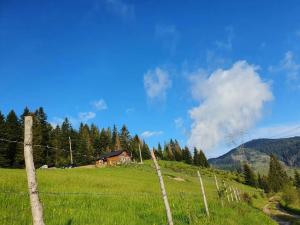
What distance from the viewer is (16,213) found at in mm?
15586

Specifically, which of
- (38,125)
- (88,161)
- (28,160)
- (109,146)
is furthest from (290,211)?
(109,146)

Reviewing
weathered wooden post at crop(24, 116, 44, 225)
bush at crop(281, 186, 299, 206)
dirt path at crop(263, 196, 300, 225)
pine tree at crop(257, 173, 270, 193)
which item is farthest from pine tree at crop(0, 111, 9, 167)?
pine tree at crop(257, 173, 270, 193)

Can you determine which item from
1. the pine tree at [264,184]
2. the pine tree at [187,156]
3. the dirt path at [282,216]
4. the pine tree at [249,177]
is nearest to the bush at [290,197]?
the dirt path at [282,216]

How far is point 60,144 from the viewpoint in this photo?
110 metres

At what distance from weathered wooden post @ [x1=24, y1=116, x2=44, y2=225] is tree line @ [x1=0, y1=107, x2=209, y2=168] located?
2710cm

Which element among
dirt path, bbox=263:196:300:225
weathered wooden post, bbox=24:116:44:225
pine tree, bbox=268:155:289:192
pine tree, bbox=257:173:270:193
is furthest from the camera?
pine tree, bbox=257:173:270:193

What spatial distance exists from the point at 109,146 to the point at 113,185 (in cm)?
10734

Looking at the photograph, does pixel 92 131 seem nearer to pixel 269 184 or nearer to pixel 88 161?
pixel 88 161

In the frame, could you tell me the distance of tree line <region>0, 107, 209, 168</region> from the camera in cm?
8188

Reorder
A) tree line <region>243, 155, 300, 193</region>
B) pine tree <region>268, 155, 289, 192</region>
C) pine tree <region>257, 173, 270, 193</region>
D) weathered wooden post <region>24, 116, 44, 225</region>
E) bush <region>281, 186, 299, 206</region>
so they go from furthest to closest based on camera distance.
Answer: pine tree <region>257, 173, 270, 193</region> → tree line <region>243, 155, 300, 193</region> → pine tree <region>268, 155, 289, 192</region> → bush <region>281, 186, 299, 206</region> → weathered wooden post <region>24, 116, 44, 225</region>

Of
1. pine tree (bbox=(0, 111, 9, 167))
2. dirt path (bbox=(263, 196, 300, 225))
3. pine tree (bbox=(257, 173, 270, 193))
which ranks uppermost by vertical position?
pine tree (bbox=(0, 111, 9, 167))

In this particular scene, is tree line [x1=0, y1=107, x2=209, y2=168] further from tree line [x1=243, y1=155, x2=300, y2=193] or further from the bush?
tree line [x1=243, y1=155, x2=300, y2=193]

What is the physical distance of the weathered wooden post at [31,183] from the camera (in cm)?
677

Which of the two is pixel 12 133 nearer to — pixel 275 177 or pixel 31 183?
pixel 31 183
